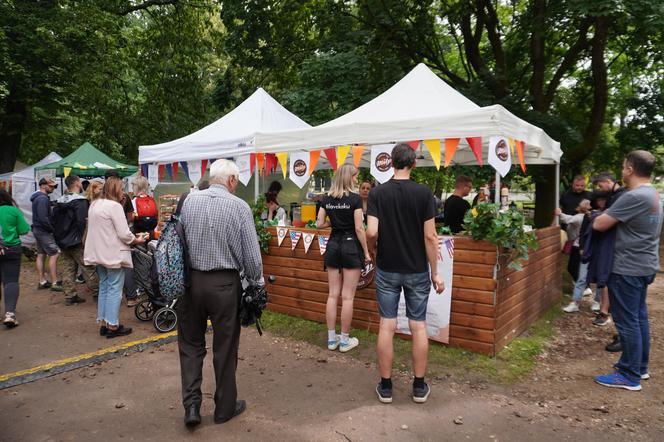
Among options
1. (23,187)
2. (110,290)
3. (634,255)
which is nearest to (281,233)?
(110,290)

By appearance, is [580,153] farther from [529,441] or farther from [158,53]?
[158,53]

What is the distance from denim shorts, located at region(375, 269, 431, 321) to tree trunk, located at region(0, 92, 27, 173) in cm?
1463

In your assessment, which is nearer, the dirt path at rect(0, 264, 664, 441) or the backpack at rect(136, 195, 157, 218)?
the dirt path at rect(0, 264, 664, 441)

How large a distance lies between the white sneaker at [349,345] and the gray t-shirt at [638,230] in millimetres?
2512

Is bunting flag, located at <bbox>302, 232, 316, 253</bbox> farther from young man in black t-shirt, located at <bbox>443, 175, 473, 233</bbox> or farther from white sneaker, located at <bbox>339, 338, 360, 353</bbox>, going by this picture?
young man in black t-shirt, located at <bbox>443, 175, 473, 233</bbox>

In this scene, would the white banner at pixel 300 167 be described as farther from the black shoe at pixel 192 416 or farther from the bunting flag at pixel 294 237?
the black shoe at pixel 192 416

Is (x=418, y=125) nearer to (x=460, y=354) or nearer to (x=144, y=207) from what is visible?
(x=460, y=354)

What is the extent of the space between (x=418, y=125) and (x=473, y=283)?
1.85m

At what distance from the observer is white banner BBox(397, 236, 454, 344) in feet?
15.1

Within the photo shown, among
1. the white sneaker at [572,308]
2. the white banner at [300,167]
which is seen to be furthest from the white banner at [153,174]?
the white sneaker at [572,308]

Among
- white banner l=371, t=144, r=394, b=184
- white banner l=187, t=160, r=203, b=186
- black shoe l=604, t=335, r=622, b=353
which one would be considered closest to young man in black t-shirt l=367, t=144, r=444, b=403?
white banner l=371, t=144, r=394, b=184

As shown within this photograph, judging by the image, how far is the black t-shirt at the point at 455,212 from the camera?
5.43 metres

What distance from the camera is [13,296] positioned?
222 inches

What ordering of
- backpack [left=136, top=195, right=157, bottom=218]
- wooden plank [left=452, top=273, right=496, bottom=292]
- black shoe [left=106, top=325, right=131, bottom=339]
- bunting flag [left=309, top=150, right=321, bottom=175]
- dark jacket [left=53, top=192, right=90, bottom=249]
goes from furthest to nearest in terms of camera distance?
1. backpack [left=136, top=195, right=157, bottom=218]
2. dark jacket [left=53, top=192, right=90, bottom=249]
3. bunting flag [left=309, top=150, right=321, bottom=175]
4. black shoe [left=106, top=325, right=131, bottom=339]
5. wooden plank [left=452, top=273, right=496, bottom=292]
